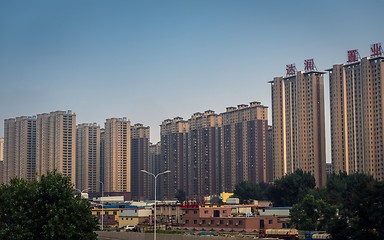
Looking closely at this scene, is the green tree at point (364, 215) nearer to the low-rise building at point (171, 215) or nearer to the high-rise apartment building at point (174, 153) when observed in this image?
the low-rise building at point (171, 215)

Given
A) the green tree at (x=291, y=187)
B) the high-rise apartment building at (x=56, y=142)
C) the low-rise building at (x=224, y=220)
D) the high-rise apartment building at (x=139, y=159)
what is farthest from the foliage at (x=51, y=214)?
the high-rise apartment building at (x=139, y=159)

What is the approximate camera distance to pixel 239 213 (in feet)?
304

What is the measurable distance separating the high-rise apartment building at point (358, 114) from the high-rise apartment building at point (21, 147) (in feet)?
300

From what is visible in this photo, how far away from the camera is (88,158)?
189375 millimetres

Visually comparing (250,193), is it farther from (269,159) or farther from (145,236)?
(145,236)

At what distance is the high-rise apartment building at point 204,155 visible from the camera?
17288 cm

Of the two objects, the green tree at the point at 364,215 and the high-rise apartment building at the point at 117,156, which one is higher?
the high-rise apartment building at the point at 117,156

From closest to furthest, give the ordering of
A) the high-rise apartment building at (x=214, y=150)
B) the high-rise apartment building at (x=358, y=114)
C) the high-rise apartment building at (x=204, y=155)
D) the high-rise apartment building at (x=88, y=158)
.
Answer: the high-rise apartment building at (x=358, y=114), the high-rise apartment building at (x=214, y=150), the high-rise apartment building at (x=204, y=155), the high-rise apartment building at (x=88, y=158)

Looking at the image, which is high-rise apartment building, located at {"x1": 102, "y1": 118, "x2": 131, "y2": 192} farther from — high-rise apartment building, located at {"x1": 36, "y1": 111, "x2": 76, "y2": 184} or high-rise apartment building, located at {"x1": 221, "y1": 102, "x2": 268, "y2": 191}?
high-rise apartment building, located at {"x1": 221, "y1": 102, "x2": 268, "y2": 191}

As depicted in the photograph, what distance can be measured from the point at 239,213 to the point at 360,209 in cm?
4680

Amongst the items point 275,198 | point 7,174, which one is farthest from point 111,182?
point 275,198

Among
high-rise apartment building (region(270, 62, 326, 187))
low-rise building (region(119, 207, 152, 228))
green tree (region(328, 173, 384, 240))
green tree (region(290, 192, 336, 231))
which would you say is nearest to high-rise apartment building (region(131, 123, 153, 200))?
high-rise apartment building (region(270, 62, 326, 187))

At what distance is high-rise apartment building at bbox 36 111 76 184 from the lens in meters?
176

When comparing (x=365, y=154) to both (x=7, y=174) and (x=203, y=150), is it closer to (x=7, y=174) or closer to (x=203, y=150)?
(x=203, y=150)
